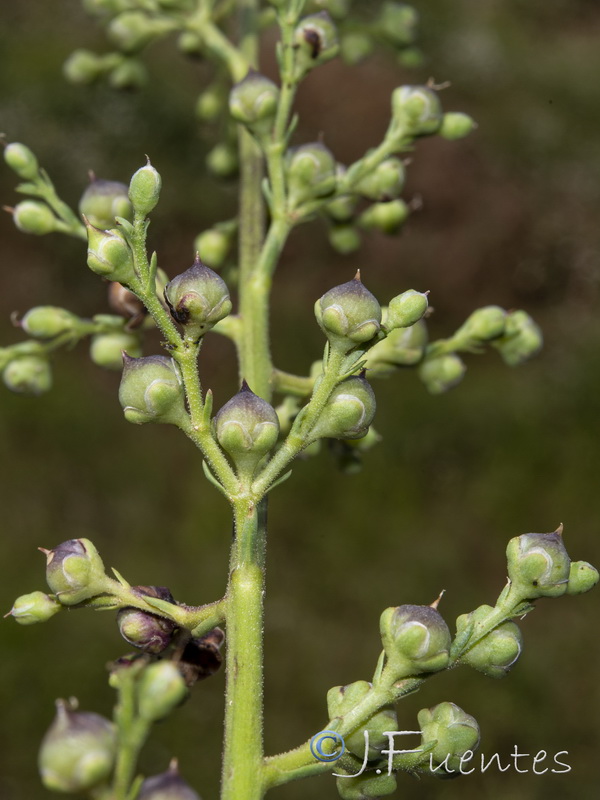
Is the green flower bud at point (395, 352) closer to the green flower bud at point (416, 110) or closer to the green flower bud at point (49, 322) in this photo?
the green flower bud at point (416, 110)

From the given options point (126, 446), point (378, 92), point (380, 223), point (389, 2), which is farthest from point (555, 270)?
point (380, 223)

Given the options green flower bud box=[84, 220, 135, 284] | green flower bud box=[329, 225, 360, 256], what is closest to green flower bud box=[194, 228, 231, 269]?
green flower bud box=[329, 225, 360, 256]

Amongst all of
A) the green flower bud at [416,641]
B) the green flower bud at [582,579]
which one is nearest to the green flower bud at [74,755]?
the green flower bud at [416,641]

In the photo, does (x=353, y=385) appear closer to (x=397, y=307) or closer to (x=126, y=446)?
(x=397, y=307)

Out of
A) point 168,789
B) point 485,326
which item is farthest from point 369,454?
point 168,789

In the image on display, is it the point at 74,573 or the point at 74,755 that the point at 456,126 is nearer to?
the point at 74,573
